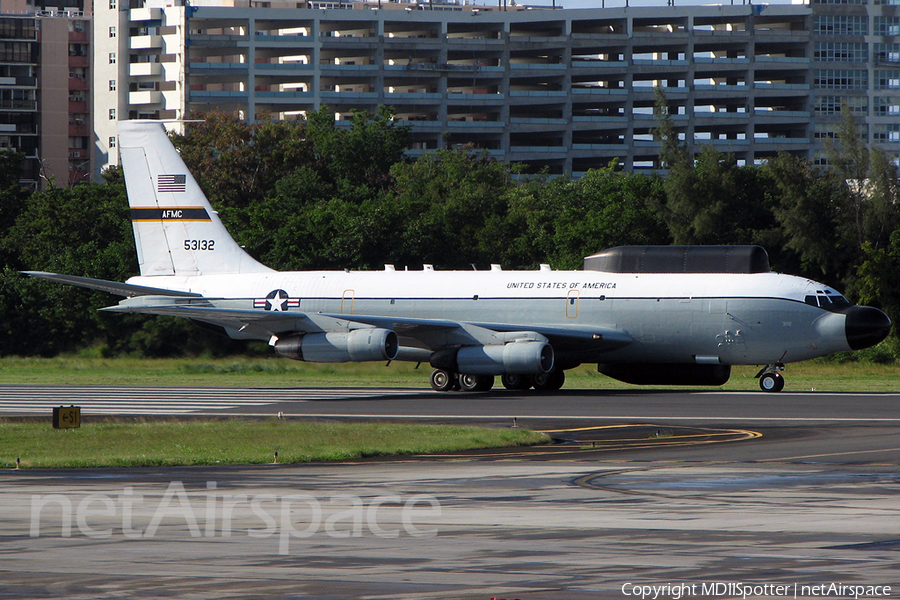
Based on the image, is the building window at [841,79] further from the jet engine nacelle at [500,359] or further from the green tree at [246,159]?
the jet engine nacelle at [500,359]

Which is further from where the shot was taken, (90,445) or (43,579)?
(90,445)

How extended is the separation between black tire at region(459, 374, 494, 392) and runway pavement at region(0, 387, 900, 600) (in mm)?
19056

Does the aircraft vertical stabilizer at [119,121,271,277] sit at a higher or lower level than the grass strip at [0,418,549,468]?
higher

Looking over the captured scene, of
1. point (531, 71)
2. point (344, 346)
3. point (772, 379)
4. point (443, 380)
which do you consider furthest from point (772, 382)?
point (531, 71)

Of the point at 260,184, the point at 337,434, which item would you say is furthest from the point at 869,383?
the point at 260,184

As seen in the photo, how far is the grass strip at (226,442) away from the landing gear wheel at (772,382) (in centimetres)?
1726

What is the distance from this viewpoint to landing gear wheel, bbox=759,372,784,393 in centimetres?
4178

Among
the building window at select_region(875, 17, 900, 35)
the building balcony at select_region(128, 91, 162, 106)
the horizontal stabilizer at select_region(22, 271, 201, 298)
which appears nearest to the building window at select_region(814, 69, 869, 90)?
the building window at select_region(875, 17, 900, 35)

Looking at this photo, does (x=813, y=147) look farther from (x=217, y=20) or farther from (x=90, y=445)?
(x=90, y=445)

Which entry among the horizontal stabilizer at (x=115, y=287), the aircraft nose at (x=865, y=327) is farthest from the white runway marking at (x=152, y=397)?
the aircraft nose at (x=865, y=327)

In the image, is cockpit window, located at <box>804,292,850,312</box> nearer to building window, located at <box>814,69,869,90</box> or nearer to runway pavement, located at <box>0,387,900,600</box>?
runway pavement, located at <box>0,387,900,600</box>

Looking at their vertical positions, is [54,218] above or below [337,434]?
above

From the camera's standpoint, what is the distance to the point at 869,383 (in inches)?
1884

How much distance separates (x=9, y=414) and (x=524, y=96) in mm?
126237
